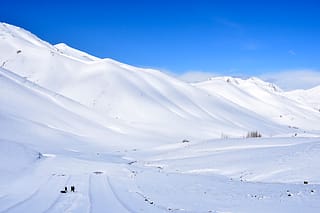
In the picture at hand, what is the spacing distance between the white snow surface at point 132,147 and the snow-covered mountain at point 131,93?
0.27 metres

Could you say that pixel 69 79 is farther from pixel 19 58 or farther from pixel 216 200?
pixel 216 200

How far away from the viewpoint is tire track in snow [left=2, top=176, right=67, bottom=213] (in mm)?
12703

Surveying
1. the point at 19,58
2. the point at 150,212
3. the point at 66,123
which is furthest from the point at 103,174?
the point at 19,58

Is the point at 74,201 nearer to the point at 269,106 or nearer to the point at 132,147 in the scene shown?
the point at 132,147

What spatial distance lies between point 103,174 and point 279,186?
32.1ft

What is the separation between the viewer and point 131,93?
286 ft

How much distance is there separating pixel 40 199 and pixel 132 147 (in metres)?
35.7

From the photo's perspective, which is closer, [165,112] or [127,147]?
[127,147]

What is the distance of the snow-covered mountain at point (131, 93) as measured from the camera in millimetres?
77062

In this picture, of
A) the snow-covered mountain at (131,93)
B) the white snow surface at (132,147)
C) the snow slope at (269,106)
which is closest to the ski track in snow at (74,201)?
the white snow surface at (132,147)

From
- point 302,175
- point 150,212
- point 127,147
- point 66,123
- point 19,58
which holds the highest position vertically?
point 19,58

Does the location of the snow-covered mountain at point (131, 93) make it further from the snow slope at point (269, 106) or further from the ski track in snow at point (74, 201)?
the ski track in snow at point (74, 201)

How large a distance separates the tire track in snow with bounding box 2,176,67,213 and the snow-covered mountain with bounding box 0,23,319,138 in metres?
50.2

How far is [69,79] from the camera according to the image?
93250mm
